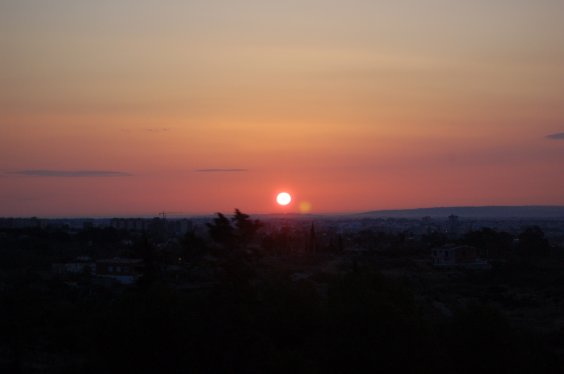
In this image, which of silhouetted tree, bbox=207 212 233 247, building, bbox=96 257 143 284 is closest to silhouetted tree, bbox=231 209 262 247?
silhouetted tree, bbox=207 212 233 247

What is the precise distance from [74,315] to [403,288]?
15036mm

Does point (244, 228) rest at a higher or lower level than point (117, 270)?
higher

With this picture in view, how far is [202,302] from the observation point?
76.7 feet

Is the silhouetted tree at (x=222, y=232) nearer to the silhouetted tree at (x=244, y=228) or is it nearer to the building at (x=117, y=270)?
the silhouetted tree at (x=244, y=228)

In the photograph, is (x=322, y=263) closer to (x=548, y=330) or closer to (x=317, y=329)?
(x=548, y=330)

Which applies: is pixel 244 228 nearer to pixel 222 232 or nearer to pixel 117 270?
pixel 222 232

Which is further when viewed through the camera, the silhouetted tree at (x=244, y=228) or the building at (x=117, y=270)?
the building at (x=117, y=270)

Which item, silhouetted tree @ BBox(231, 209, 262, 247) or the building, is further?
the building

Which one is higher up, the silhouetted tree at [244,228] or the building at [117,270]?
the silhouetted tree at [244,228]

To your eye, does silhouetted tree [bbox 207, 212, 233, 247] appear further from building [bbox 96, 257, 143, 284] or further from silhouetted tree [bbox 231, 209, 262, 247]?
building [bbox 96, 257, 143, 284]

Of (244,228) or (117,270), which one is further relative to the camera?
(117,270)

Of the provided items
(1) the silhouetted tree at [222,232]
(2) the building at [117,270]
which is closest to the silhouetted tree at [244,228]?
(1) the silhouetted tree at [222,232]

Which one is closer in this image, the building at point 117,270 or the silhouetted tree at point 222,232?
the silhouetted tree at point 222,232

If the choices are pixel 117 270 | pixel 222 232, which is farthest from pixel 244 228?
pixel 117 270
